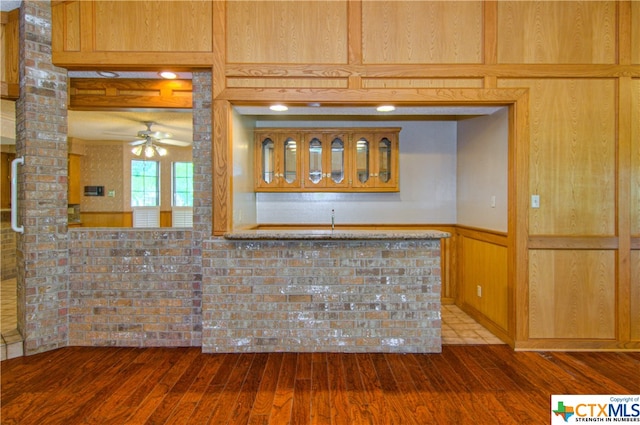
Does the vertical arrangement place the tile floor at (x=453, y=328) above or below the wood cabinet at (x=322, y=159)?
below

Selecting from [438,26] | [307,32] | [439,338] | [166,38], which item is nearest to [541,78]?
[438,26]

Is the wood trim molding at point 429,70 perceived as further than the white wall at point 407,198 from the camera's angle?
No

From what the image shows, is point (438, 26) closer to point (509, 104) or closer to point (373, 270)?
point (509, 104)

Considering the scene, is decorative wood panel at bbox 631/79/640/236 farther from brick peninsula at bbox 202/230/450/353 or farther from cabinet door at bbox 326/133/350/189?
cabinet door at bbox 326/133/350/189

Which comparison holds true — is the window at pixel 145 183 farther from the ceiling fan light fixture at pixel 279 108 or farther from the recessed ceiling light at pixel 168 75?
the ceiling fan light fixture at pixel 279 108

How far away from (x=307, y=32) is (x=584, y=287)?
3026 millimetres

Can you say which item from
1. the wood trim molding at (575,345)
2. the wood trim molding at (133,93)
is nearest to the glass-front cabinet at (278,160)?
the wood trim molding at (133,93)

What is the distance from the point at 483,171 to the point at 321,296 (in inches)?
81.8

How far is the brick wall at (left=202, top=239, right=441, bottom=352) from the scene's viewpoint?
111 inches

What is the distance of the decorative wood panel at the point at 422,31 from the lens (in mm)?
2844

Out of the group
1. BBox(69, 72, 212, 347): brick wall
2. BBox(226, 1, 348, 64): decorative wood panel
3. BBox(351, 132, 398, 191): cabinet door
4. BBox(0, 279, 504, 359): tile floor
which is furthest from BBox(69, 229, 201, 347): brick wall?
BBox(351, 132, 398, 191): cabinet door

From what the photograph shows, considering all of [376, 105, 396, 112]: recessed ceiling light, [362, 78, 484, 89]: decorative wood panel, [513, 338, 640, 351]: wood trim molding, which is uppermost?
[362, 78, 484, 89]: decorative wood panel

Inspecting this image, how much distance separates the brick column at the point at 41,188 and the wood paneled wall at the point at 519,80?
0.16 m

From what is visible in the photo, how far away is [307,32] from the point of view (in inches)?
Result: 112
